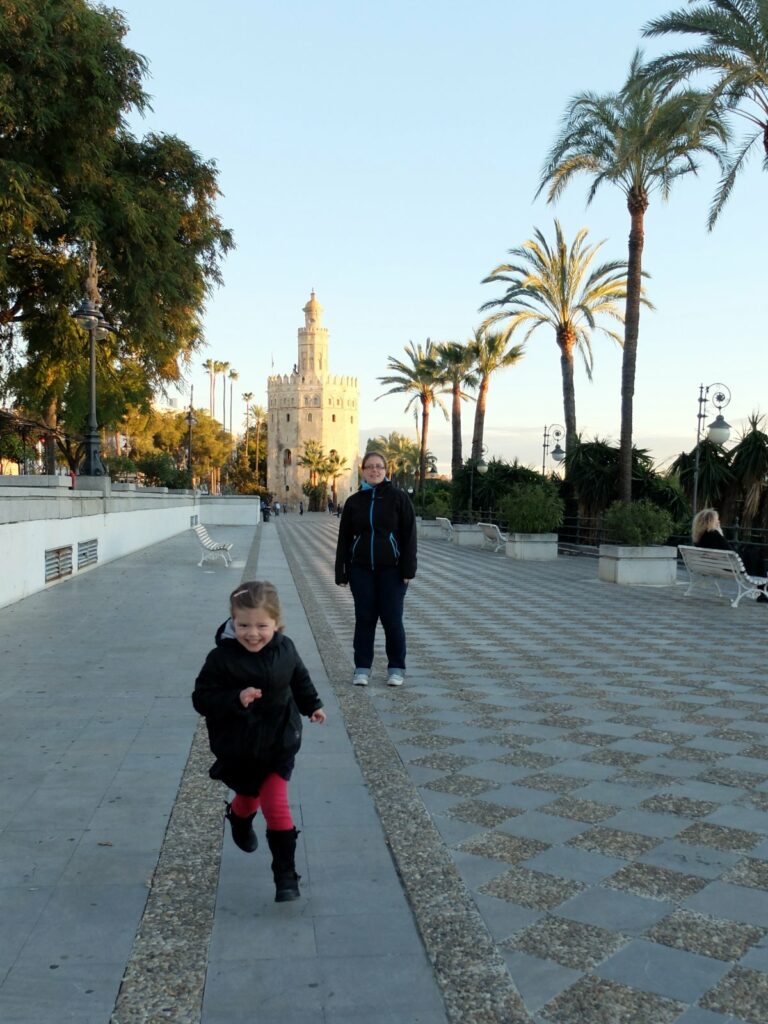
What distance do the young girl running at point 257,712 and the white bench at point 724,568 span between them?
10.2 metres

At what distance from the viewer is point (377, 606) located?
688 centimetres

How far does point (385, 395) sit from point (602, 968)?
46.9 meters

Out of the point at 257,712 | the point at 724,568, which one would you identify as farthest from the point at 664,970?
the point at 724,568

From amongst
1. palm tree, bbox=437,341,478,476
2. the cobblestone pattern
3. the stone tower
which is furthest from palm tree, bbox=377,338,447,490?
the stone tower

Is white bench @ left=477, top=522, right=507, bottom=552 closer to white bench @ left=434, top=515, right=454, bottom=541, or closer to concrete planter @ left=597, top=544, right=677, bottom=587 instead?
white bench @ left=434, top=515, right=454, bottom=541

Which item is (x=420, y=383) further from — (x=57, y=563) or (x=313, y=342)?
(x=313, y=342)

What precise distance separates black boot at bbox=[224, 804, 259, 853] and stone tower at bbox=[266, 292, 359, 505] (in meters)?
120

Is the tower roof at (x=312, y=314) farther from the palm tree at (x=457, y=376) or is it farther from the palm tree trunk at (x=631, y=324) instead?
the palm tree trunk at (x=631, y=324)

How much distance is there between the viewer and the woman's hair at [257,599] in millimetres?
3137

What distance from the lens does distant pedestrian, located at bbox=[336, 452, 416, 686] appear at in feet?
22.1

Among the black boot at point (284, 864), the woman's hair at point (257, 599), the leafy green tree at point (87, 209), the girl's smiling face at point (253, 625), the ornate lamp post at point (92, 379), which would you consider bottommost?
the black boot at point (284, 864)

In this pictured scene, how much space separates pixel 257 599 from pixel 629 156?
54.9 feet

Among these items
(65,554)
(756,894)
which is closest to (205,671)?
(756,894)

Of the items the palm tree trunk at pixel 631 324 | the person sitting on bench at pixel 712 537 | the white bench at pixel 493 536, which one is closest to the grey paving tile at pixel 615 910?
the person sitting on bench at pixel 712 537
